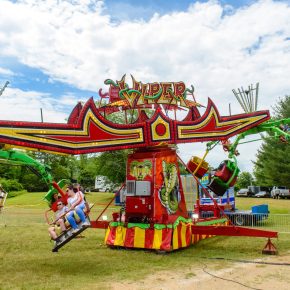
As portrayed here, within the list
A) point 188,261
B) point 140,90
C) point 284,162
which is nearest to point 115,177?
point 284,162

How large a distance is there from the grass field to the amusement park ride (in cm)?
55

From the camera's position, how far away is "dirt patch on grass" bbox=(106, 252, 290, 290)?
7.27 meters

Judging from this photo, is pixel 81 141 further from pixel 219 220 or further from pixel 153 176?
pixel 219 220

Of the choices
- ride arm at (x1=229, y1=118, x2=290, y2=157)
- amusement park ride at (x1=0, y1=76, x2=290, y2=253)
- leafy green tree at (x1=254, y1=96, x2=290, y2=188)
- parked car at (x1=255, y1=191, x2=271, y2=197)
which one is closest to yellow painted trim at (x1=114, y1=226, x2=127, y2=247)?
amusement park ride at (x1=0, y1=76, x2=290, y2=253)

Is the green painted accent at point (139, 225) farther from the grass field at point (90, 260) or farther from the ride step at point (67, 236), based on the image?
the ride step at point (67, 236)

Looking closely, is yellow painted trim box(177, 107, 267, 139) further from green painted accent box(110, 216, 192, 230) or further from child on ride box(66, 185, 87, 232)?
child on ride box(66, 185, 87, 232)

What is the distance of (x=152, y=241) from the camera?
10.7 meters

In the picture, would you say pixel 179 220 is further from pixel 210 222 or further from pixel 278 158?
pixel 278 158

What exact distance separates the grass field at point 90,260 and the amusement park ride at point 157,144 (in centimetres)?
55

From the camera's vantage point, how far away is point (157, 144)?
11.1 meters

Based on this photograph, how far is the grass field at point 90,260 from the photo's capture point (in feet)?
25.7

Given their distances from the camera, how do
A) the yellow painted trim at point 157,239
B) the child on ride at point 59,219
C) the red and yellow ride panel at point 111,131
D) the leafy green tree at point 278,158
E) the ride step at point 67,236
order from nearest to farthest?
the ride step at point 67,236 → the child on ride at point 59,219 → the red and yellow ride panel at point 111,131 → the yellow painted trim at point 157,239 → the leafy green tree at point 278,158

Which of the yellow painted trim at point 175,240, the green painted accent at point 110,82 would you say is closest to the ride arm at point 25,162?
the yellow painted trim at point 175,240

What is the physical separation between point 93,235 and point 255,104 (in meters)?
7.59
